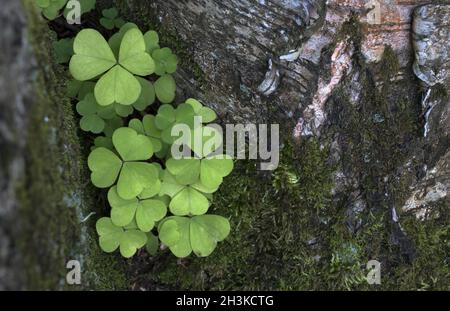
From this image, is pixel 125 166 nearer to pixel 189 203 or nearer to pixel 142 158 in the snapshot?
pixel 142 158

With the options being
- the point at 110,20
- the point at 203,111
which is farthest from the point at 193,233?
the point at 110,20

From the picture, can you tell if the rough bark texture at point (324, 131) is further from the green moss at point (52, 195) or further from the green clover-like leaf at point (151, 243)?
the green moss at point (52, 195)

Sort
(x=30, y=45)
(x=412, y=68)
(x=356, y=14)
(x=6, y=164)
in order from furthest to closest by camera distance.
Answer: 1. (x=412, y=68)
2. (x=356, y=14)
3. (x=30, y=45)
4. (x=6, y=164)

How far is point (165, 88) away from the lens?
191cm

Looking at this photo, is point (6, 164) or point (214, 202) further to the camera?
point (214, 202)

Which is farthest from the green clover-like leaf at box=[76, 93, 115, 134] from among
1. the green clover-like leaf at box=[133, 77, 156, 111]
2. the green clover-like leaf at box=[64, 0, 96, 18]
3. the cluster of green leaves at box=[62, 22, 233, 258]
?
the green clover-like leaf at box=[64, 0, 96, 18]

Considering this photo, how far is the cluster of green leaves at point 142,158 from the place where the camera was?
1.74m

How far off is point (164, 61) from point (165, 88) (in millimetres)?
106

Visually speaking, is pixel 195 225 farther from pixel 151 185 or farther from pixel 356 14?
pixel 356 14

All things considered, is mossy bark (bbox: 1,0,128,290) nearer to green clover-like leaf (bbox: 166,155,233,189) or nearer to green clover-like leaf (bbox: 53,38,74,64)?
green clover-like leaf (bbox: 53,38,74,64)

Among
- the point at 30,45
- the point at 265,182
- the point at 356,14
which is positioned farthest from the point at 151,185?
the point at 356,14

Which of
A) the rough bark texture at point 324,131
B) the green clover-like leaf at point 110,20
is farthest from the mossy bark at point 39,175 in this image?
the rough bark texture at point 324,131

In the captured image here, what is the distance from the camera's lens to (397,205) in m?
1.94
